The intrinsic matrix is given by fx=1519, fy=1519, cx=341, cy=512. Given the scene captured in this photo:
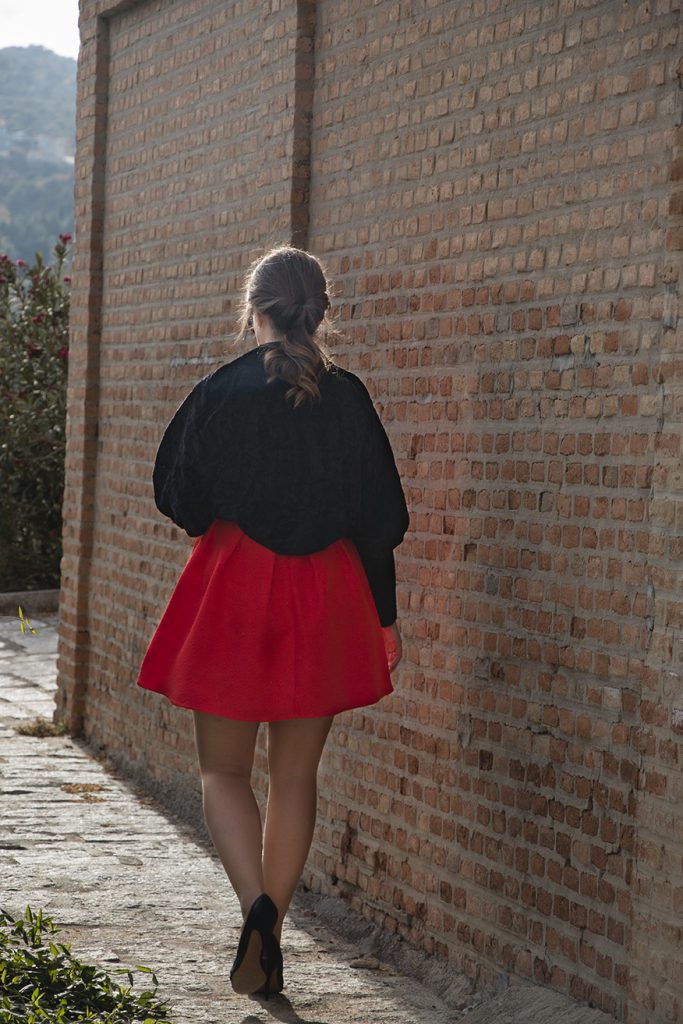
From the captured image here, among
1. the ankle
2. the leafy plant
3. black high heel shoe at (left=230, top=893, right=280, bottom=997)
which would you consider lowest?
the leafy plant

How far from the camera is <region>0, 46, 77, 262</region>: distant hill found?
93.8 m

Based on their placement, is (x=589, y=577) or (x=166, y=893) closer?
(x=589, y=577)

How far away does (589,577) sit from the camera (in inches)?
161

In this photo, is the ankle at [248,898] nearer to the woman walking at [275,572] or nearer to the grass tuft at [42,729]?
the woman walking at [275,572]

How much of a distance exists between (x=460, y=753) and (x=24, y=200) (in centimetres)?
10826

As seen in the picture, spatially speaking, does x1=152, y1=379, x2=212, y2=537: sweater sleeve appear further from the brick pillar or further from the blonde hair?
the brick pillar

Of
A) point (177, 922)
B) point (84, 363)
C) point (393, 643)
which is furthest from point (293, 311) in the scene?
point (84, 363)

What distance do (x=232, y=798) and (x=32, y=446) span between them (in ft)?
32.1

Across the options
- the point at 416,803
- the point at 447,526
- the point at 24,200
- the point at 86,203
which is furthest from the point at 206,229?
the point at 24,200

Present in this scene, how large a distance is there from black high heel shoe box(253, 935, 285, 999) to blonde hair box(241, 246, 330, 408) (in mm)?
1530

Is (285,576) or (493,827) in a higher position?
(285,576)

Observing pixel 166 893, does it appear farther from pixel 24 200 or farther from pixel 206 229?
pixel 24 200

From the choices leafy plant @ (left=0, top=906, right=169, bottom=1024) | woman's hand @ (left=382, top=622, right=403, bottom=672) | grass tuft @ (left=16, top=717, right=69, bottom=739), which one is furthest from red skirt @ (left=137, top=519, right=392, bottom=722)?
grass tuft @ (left=16, top=717, right=69, bottom=739)

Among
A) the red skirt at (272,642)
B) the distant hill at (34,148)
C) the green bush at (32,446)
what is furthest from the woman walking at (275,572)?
the distant hill at (34,148)
